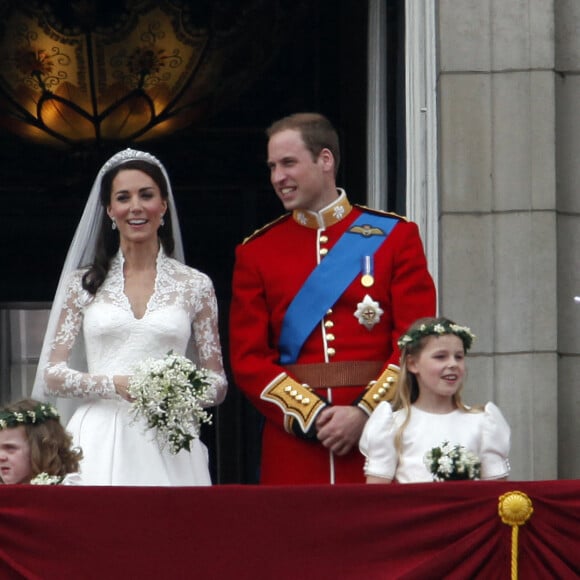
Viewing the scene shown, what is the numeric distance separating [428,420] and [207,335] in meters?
1.03

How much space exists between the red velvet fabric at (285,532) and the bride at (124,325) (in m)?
0.96

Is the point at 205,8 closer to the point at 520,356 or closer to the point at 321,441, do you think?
the point at 520,356

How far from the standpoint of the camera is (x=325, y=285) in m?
7.97

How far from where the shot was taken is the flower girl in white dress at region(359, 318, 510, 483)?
7.36m

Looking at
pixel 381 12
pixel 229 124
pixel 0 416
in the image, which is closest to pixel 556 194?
pixel 381 12

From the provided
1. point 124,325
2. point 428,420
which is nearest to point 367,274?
point 428,420

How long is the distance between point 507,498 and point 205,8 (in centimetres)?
535

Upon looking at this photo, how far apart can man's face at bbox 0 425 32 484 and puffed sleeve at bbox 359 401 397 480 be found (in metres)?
1.14

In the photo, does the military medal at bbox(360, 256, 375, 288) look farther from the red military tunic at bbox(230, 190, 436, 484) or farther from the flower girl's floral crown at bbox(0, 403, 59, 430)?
the flower girl's floral crown at bbox(0, 403, 59, 430)

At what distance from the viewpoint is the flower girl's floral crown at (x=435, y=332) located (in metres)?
7.46

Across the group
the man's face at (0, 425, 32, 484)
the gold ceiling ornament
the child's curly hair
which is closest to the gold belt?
the child's curly hair

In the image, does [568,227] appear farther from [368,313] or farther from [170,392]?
[170,392]

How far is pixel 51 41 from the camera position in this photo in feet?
37.4

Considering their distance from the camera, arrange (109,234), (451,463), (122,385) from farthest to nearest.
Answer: (109,234) → (122,385) → (451,463)
